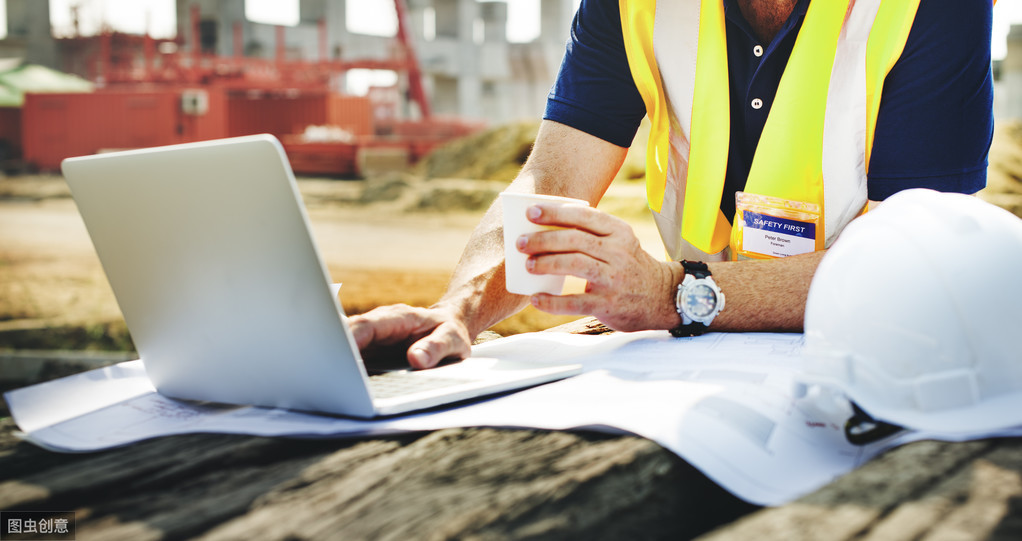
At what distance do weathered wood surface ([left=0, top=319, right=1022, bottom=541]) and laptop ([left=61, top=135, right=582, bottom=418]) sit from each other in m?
0.09

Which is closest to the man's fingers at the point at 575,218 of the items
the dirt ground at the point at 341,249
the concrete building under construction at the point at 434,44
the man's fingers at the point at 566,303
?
the man's fingers at the point at 566,303

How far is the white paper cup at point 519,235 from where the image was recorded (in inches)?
40.0

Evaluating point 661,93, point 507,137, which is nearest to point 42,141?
point 507,137

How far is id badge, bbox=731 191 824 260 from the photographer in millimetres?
1428

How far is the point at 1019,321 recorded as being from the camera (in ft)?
2.38

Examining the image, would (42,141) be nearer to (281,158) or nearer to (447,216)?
(447,216)

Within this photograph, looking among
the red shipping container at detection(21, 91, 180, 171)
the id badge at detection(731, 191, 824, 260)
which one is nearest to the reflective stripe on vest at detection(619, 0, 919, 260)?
the id badge at detection(731, 191, 824, 260)

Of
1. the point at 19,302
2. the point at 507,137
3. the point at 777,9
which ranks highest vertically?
the point at 777,9

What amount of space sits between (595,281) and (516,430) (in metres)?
0.45

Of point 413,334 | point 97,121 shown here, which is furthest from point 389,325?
point 97,121

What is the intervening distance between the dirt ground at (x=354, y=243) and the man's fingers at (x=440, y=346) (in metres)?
4.11

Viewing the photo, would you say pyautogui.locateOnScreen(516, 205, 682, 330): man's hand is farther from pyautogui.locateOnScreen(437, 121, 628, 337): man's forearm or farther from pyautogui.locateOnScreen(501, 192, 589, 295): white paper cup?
pyautogui.locateOnScreen(437, 121, 628, 337): man's forearm

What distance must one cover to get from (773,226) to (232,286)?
1002 millimetres

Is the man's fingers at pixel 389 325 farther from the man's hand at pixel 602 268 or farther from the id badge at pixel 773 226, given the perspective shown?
the id badge at pixel 773 226
